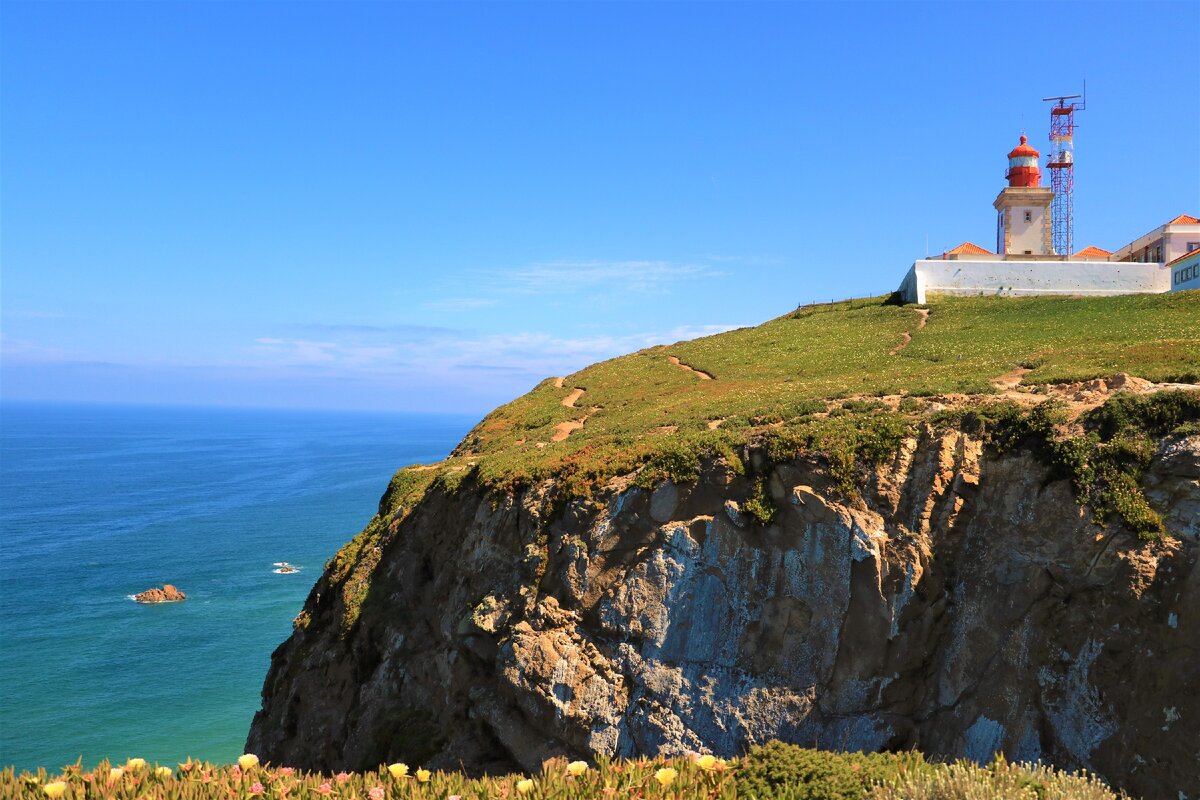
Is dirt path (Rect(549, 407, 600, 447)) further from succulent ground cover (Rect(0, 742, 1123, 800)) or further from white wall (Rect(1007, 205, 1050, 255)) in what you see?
white wall (Rect(1007, 205, 1050, 255))

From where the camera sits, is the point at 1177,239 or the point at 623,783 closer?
the point at 623,783

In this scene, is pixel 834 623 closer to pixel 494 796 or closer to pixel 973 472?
pixel 973 472

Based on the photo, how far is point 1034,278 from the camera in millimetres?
54031

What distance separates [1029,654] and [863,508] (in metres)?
4.40

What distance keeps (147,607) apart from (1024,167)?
72561 millimetres

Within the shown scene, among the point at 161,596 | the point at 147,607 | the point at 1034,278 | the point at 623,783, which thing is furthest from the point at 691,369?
the point at 161,596

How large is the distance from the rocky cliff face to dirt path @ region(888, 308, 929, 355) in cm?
2278

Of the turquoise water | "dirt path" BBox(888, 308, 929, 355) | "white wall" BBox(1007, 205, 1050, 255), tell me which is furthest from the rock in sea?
"white wall" BBox(1007, 205, 1050, 255)

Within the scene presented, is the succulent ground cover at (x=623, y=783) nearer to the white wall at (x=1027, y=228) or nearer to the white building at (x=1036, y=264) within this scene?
the white building at (x=1036, y=264)

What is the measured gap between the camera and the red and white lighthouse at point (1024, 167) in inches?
2447

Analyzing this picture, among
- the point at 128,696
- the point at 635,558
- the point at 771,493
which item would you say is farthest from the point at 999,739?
the point at 128,696

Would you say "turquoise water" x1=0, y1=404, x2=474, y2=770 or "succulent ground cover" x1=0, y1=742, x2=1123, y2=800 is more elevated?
"succulent ground cover" x1=0, y1=742, x2=1123, y2=800

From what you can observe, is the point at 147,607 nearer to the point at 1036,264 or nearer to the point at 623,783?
the point at 623,783

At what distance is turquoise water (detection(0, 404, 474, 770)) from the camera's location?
41.2 meters
